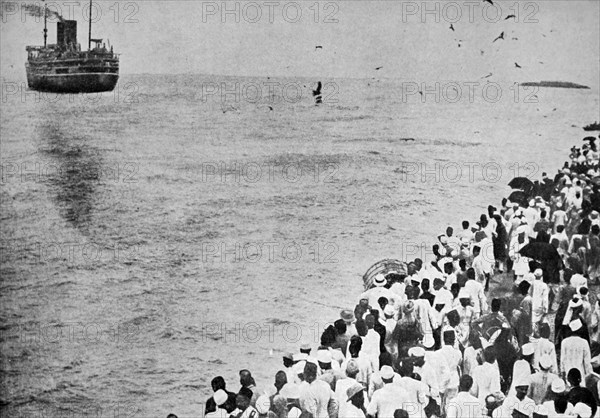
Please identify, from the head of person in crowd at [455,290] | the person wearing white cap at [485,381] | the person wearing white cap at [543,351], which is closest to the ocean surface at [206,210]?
the head of person in crowd at [455,290]

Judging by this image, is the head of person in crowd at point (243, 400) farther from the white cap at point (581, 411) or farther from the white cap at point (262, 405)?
the white cap at point (581, 411)

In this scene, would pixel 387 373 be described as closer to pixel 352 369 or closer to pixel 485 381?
pixel 352 369

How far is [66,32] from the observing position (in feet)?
31.1

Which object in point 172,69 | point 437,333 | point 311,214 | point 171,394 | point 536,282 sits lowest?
point 171,394

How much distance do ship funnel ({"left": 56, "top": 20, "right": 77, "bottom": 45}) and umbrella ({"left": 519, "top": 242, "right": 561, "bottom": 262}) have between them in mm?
6790

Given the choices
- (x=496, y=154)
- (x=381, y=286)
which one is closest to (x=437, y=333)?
(x=381, y=286)

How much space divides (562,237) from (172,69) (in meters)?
6.00

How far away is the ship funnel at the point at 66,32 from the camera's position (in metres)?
9.33

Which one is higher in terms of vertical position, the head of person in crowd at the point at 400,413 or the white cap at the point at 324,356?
the white cap at the point at 324,356

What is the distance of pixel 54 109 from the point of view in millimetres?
10047

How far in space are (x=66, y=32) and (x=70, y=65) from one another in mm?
865

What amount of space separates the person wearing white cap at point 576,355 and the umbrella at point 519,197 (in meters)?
4.84

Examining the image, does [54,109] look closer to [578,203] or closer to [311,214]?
[311,214]

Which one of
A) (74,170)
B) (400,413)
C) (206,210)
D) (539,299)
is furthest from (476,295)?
(74,170)
